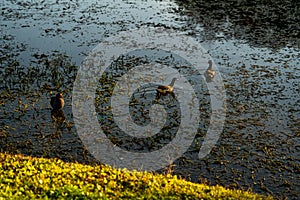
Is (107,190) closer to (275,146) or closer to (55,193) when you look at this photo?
(55,193)

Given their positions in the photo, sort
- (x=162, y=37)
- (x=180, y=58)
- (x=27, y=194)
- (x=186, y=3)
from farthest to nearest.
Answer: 1. (x=186, y=3)
2. (x=162, y=37)
3. (x=180, y=58)
4. (x=27, y=194)

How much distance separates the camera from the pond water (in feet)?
38.0

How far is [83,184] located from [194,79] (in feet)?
31.8

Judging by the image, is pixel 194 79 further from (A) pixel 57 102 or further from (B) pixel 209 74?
(A) pixel 57 102

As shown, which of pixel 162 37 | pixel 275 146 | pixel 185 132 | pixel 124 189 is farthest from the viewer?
pixel 162 37

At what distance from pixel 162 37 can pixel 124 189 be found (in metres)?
15.4

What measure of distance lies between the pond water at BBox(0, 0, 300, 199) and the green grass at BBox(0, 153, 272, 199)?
168cm

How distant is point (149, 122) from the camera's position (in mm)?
13742

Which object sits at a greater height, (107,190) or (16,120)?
(107,190)

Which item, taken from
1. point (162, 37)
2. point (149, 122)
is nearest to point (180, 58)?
point (162, 37)

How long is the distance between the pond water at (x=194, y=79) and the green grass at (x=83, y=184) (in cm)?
168

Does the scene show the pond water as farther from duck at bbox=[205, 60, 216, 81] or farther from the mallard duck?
duck at bbox=[205, 60, 216, 81]

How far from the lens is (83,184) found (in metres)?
8.33

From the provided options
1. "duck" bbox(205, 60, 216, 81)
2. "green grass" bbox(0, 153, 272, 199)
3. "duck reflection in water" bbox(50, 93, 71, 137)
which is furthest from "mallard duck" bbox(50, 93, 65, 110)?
"duck" bbox(205, 60, 216, 81)
